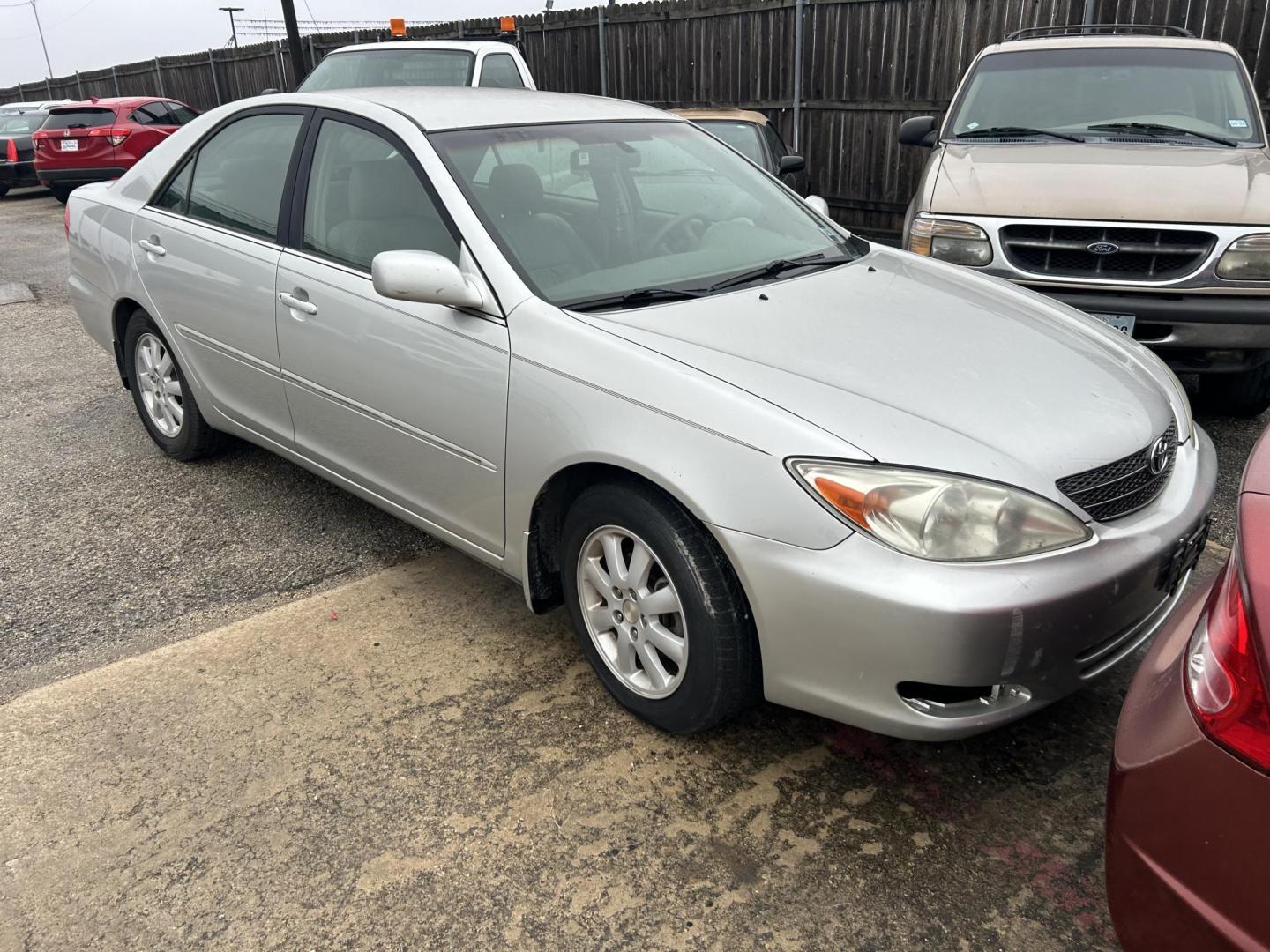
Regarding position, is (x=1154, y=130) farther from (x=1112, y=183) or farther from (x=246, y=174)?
(x=246, y=174)

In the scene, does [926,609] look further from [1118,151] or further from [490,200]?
[1118,151]

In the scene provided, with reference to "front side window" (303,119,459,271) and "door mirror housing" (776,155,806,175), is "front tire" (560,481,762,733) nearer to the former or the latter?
"front side window" (303,119,459,271)

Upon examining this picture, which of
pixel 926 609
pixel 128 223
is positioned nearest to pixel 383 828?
pixel 926 609

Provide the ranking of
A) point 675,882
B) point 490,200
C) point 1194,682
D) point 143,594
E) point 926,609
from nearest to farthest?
point 1194,682 → point 926,609 → point 675,882 → point 490,200 → point 143,594

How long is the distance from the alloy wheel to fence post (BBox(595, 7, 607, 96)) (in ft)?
38.1

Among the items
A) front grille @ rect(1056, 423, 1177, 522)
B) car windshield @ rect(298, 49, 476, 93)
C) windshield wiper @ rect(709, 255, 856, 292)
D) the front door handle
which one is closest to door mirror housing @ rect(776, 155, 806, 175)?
car windshield @ rect(298, 49, 476, 93)

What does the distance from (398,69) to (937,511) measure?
7.98 m

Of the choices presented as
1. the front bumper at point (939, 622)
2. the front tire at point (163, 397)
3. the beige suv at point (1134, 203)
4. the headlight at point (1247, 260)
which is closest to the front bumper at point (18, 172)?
the front tire at point (163, 397)

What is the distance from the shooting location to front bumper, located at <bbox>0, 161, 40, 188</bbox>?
16.6 m

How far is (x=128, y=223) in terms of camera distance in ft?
14.6

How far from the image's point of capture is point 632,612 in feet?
8.91

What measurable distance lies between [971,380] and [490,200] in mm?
1517

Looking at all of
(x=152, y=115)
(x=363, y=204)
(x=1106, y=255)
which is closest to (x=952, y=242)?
(x=1106, y=255)

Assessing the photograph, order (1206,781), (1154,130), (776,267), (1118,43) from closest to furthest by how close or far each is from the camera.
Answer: (1206,781) < (776,267) < (1154,130) < (1118,43)
